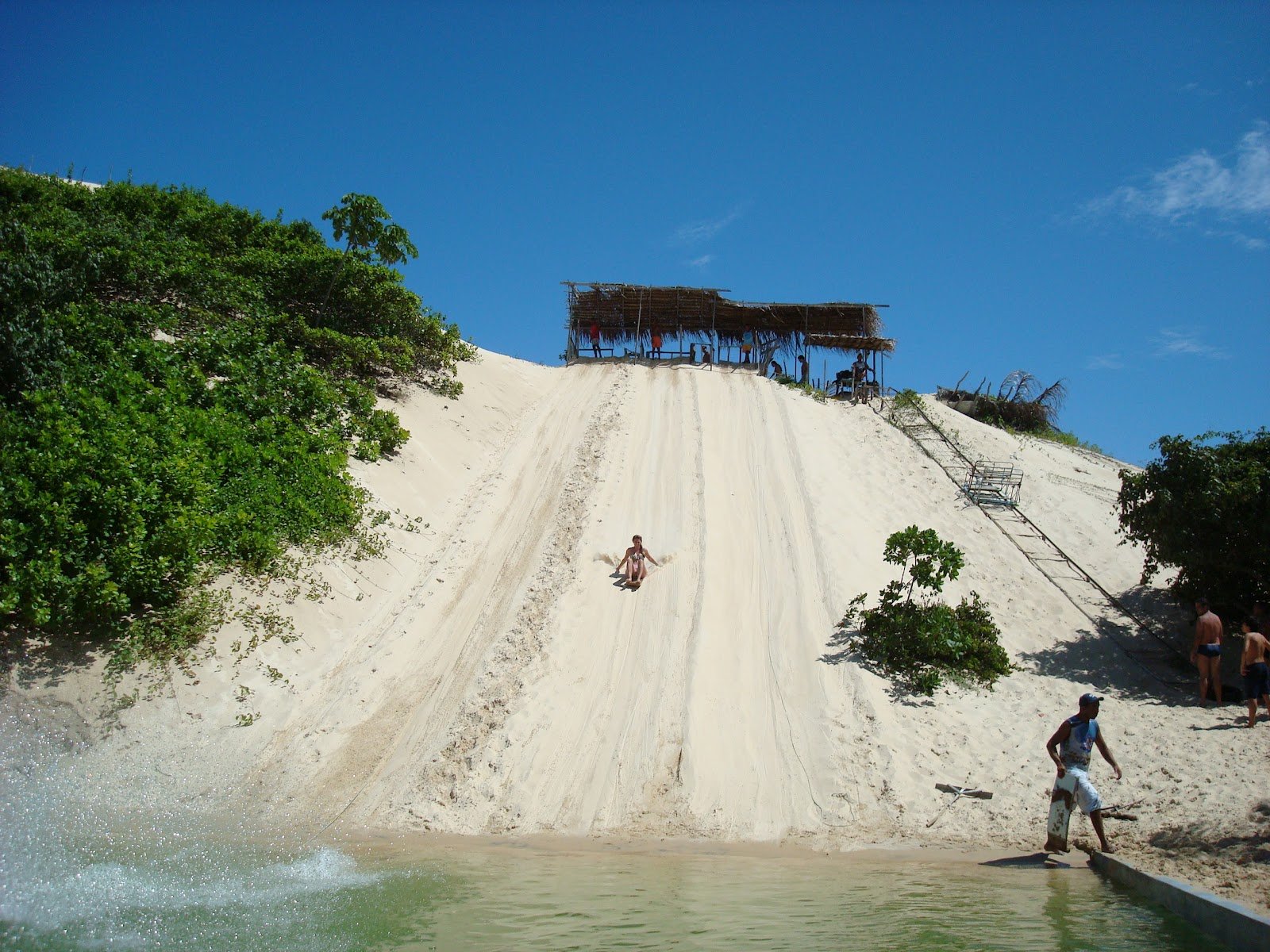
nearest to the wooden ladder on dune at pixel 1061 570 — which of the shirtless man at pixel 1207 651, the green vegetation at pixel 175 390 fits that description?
the shirtless man at pixel 1207 651

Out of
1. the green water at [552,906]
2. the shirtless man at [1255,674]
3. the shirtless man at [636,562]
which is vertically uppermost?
the shirtless man at [636,562]

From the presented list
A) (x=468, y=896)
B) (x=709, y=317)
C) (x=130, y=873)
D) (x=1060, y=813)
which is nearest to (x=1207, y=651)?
(x=1060, y=813)

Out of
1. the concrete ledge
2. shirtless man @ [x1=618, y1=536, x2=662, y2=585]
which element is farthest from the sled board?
shirtless man @ [x1=618, y1=536, x2=662, y2=585]

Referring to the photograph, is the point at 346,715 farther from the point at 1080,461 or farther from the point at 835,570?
the point at 1080,461

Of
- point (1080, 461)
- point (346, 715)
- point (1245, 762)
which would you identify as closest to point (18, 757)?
point (346, 715)

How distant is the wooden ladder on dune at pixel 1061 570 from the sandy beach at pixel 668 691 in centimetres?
8

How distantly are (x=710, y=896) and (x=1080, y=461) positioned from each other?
66.0 feet

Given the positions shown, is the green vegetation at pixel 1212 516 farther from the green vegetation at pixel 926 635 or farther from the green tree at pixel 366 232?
the green tree at pixel 366 232

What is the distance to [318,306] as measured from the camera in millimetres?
17984

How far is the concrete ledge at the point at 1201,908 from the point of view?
476cm

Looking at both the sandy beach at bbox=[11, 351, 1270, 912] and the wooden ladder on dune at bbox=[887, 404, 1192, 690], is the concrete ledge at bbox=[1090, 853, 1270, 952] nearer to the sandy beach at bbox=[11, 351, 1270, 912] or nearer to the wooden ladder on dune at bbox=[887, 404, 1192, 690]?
the sandy beach at bbox=[11, 351, 1270, 912]

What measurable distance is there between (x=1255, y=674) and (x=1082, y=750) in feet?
12.3

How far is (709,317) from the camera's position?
86.9ft

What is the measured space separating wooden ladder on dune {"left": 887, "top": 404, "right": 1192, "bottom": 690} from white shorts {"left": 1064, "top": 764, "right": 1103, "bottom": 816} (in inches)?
198
